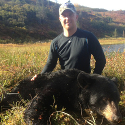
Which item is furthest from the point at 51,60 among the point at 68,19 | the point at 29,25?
the point at 29,25

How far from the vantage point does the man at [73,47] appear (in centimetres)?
245

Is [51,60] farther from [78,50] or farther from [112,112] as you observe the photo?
[112,112]

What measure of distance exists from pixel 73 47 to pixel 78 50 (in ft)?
0.42

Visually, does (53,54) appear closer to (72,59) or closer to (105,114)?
(72,59)

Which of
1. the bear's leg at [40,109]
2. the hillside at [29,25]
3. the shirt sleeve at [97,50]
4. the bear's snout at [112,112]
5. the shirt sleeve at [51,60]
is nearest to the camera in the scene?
the bear's snout at [112,112]

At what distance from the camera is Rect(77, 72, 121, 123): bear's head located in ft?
4.84

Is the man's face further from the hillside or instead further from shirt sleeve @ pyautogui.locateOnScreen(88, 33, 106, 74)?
the hillside

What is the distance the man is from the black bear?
59 centimetres

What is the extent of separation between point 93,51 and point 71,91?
1.10m

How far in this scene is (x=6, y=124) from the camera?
5.11 feet

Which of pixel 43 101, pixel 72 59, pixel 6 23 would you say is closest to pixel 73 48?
pixel 72 59

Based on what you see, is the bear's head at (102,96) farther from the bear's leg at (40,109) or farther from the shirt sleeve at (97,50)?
the shirt sleeve at (97,50)

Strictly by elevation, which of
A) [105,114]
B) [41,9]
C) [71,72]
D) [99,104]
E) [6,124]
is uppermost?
[41,9]

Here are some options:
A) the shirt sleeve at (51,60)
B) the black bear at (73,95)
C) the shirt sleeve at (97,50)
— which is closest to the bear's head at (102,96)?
the black bear at (73,95)
